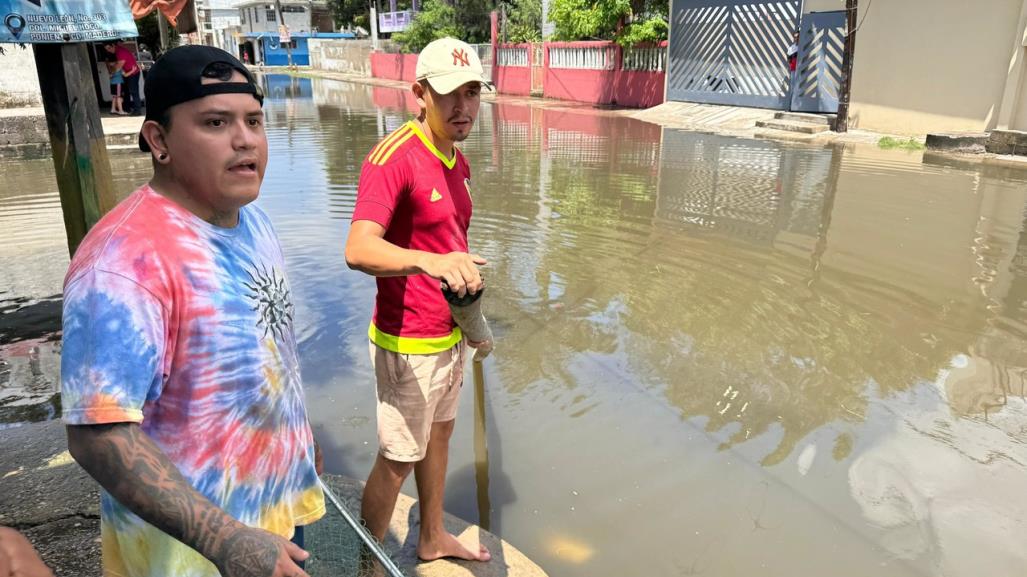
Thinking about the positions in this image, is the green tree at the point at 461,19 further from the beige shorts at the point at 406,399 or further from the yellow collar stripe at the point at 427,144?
the beige shorts at the point at 406,399

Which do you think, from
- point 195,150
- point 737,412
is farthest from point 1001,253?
point 195,150

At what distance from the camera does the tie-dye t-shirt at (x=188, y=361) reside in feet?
3.75

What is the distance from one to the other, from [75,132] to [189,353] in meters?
3.08

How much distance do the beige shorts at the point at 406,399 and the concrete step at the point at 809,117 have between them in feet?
47.2

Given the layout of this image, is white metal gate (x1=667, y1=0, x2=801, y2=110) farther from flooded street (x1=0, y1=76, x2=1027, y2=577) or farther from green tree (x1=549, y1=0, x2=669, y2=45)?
flooded street (x1=0, y1=76, x2=1027, y2=577)

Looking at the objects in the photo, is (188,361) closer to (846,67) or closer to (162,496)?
(162,496)

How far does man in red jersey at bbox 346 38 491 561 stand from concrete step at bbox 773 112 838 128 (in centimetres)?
1420

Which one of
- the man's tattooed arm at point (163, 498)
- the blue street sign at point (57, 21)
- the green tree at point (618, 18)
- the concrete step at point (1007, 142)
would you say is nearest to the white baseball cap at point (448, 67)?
the man's tattooed arm at point (163, 498)

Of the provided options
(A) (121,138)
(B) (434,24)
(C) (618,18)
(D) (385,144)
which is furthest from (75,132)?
(B) (434,24)

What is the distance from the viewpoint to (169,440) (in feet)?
4.21

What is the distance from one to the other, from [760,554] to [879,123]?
14.0 meters

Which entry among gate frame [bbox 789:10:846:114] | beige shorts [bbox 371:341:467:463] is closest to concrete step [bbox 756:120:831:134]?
gate frame [bbox 789:10:846:114]

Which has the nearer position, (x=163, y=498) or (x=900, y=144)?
(x=163, y=498)

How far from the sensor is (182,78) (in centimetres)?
129
